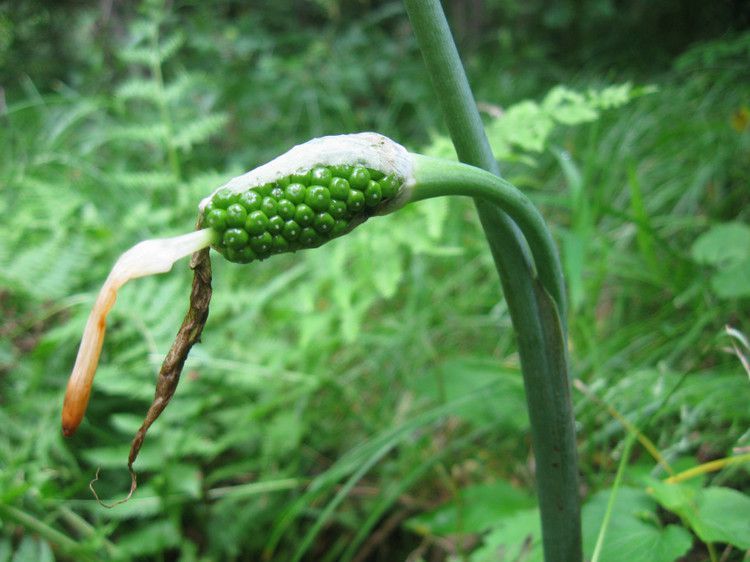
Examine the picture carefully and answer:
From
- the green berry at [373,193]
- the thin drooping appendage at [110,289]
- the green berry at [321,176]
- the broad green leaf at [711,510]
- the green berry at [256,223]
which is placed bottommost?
the broad green leaf at [711,510]

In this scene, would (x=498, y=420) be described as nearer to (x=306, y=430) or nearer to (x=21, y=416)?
(x=306, y=430)

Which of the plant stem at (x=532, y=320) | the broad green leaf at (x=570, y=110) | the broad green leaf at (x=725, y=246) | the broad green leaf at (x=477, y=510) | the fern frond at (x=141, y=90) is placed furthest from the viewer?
the fern frond at (x=141, y=90)

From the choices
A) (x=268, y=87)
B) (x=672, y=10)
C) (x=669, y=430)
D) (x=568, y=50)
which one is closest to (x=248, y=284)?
(x=669, y=430)

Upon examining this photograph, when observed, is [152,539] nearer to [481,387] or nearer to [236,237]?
[481,387]

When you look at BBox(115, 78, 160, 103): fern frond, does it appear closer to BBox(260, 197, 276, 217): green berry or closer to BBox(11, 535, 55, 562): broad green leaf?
BBox(11, 535, 55, 562): broad green leaf

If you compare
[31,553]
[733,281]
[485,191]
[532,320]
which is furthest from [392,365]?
[485,191]

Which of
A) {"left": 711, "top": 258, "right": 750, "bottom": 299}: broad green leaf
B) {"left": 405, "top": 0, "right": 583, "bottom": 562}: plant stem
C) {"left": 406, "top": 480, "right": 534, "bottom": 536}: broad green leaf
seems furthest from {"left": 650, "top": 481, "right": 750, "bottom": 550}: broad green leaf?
{"left": 711, "top": 258, "right": 750, "bottom": 299}: broad green leaf

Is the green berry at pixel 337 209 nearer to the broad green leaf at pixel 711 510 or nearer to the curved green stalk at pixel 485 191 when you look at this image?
the curved green stalk at pixel 485 191

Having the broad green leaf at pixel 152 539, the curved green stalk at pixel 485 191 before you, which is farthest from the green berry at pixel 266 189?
the broad green leaf at pixel 152 539
